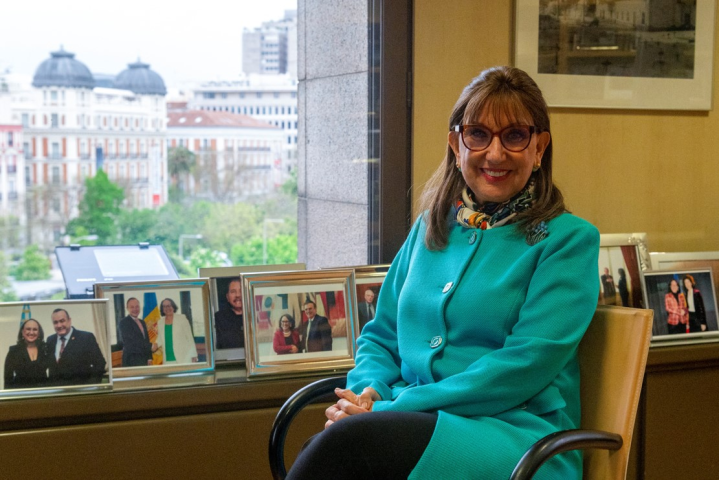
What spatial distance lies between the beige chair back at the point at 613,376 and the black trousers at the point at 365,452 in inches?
15.8

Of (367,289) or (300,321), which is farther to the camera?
(367,289)

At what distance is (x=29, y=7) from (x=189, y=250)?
893 mm

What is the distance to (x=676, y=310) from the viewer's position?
2865 mm

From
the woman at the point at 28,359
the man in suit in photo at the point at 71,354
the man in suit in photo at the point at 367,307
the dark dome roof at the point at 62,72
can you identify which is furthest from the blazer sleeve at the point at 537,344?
the dark dome roof at the point at 62,72

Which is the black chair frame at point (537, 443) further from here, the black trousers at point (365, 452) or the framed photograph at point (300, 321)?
the framed photograph at point (300, 321)

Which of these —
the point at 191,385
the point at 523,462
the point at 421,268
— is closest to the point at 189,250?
the point at 191,385

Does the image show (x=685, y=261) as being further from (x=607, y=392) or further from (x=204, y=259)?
(x=204, y=259)

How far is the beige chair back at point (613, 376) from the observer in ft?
5.69

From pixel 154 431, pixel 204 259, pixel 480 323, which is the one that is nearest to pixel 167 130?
pixel 204 259

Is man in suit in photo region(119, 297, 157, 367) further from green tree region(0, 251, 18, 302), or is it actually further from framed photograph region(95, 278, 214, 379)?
green tree region(0, 251, 18, 302)

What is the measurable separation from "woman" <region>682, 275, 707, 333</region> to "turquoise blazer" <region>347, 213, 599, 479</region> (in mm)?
1208

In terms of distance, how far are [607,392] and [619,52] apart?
60.8 inches

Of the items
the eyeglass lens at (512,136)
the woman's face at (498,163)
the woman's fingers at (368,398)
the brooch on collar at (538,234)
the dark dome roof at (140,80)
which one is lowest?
the woman's fingers at (368,398)

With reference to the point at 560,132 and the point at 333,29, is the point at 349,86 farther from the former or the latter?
the point at 560,132
